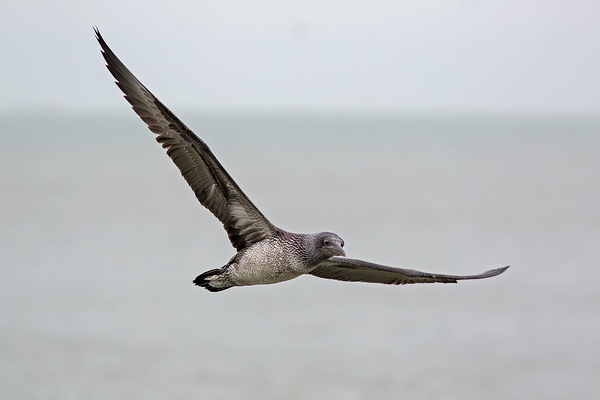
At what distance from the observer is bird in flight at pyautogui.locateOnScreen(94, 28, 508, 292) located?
485 inches

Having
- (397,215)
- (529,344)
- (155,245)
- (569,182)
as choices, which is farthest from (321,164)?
(529,344)

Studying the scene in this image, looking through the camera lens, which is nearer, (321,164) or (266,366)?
(266,366)

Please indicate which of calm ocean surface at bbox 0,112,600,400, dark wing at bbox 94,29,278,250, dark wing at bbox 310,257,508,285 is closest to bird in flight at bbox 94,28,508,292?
dark wing at bbox 94,29,278,250

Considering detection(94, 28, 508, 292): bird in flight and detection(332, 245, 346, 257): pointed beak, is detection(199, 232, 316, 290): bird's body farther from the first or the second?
detection(332, 245, 346, 257): pointed beak

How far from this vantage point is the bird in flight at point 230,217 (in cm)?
1231

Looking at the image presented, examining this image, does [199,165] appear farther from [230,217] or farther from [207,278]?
[207,278]

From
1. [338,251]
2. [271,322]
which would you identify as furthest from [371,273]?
[271,322]

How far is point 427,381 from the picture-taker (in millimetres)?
55656

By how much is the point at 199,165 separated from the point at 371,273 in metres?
3.75

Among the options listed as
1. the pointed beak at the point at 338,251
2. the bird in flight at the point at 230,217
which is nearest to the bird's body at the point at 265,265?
the bird in flight at the point at 230,217

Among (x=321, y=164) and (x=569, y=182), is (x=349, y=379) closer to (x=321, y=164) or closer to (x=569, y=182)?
(x=569, y=182)

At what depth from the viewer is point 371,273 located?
14375mm

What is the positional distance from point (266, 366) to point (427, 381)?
11.5 metres

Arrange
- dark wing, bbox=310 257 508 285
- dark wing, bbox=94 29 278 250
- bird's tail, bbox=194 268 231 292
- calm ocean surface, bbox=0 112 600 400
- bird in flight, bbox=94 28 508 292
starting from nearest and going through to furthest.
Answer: bird in flight, bbox=94 28 508 292 → dark wing, bbox=94 29 278 250 → bird's tail, bbox=194 268 231 292 → dark wing, bbox=310 257 508 285 → calm ocean surface, bbox=0 112 600 400
